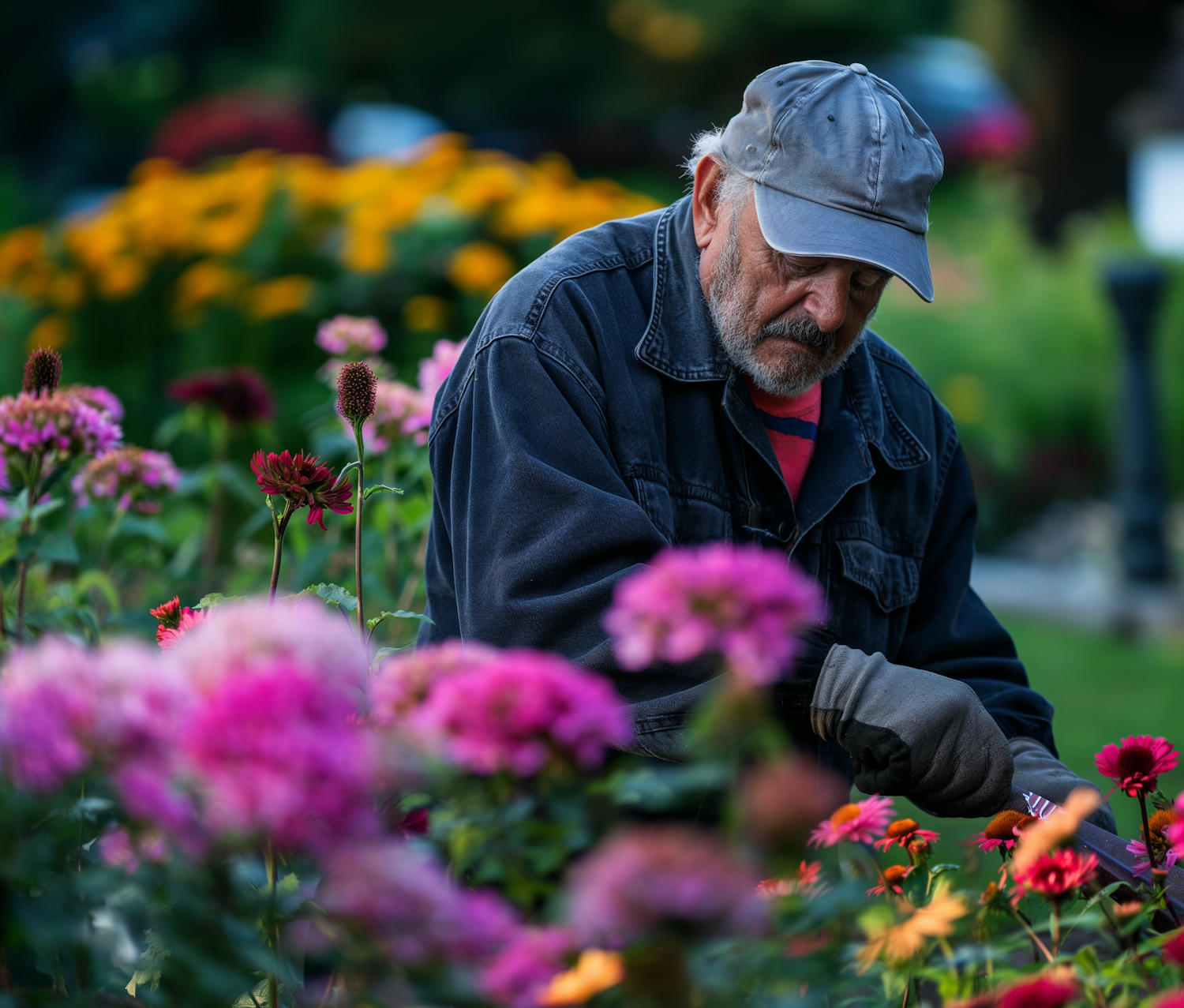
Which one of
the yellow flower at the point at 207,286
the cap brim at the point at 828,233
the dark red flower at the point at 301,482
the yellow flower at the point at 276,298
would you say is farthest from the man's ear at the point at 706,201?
the yellow flower at the point at 207,286

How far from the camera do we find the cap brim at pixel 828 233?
1.83 meters

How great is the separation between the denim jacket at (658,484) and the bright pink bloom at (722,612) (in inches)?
33.3

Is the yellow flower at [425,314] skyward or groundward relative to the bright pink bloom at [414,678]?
groundward

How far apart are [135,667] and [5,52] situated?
1770cm

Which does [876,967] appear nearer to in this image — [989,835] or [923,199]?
[989,835]

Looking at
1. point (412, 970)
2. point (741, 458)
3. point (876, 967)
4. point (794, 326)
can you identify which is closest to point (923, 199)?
point (794, 326)

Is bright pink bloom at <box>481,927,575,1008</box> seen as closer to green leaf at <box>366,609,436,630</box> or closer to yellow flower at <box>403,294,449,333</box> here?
green leaf at <box>366,609,436,630</box>

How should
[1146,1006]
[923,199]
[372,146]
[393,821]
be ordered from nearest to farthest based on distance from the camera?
[1146,1006] < [393,821] < [923,199] < [372,146]

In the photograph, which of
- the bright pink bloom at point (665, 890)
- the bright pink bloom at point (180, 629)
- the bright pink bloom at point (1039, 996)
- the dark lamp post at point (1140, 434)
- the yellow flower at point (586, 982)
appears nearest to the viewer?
the bright pink bloom at point (665, 890)

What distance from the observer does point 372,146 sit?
18641 mm

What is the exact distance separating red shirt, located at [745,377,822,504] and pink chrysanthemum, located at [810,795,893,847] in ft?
2.44

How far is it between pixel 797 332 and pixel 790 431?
24cm

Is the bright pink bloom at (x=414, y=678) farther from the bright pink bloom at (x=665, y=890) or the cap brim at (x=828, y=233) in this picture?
the cap brim at (x=828, y=233)

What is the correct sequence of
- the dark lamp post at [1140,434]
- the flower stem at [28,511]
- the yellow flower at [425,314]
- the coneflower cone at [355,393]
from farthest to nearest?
1. the dark lamp post at [1140,434]
2. the yellow flower at [425,314]
3. the flower stem at [28,511]
4. the coneflower cone at [355,393]
